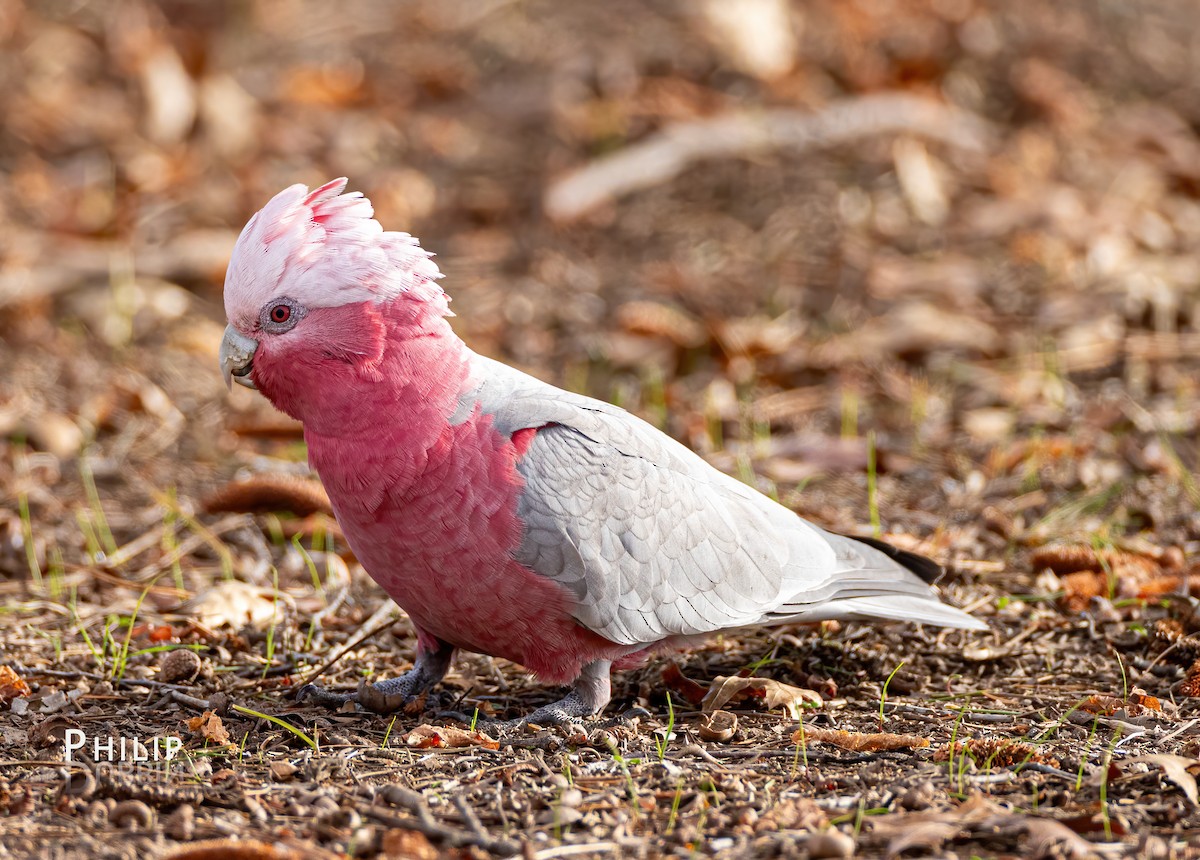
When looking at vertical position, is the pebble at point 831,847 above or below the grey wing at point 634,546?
below

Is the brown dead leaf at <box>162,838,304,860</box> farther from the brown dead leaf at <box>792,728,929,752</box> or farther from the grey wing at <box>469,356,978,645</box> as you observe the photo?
the brown dead leaf at <box>792,728,929,752</box>

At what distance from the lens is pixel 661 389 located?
634 cm

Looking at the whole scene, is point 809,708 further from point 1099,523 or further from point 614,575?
point 1099,523

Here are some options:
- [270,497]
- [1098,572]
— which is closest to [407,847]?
[270,497]

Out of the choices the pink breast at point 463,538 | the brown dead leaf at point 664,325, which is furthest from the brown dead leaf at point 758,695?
the brown dead leaf at point 664,325

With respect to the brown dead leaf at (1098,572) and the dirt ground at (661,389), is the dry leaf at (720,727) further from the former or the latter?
the brown dead leaf at (1098,572)

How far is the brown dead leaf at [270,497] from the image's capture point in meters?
5.09

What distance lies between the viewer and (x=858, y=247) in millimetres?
7895

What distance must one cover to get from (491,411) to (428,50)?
269 inches

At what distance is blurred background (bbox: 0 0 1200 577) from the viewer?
5828mm

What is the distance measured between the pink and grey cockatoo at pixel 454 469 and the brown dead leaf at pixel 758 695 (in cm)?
19

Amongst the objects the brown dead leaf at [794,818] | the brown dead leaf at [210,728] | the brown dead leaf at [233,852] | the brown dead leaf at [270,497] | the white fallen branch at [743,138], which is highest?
the white fallen branch at [743,138]

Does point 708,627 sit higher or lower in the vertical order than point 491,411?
lower

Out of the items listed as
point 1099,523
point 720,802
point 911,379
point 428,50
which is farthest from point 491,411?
point 428,50
